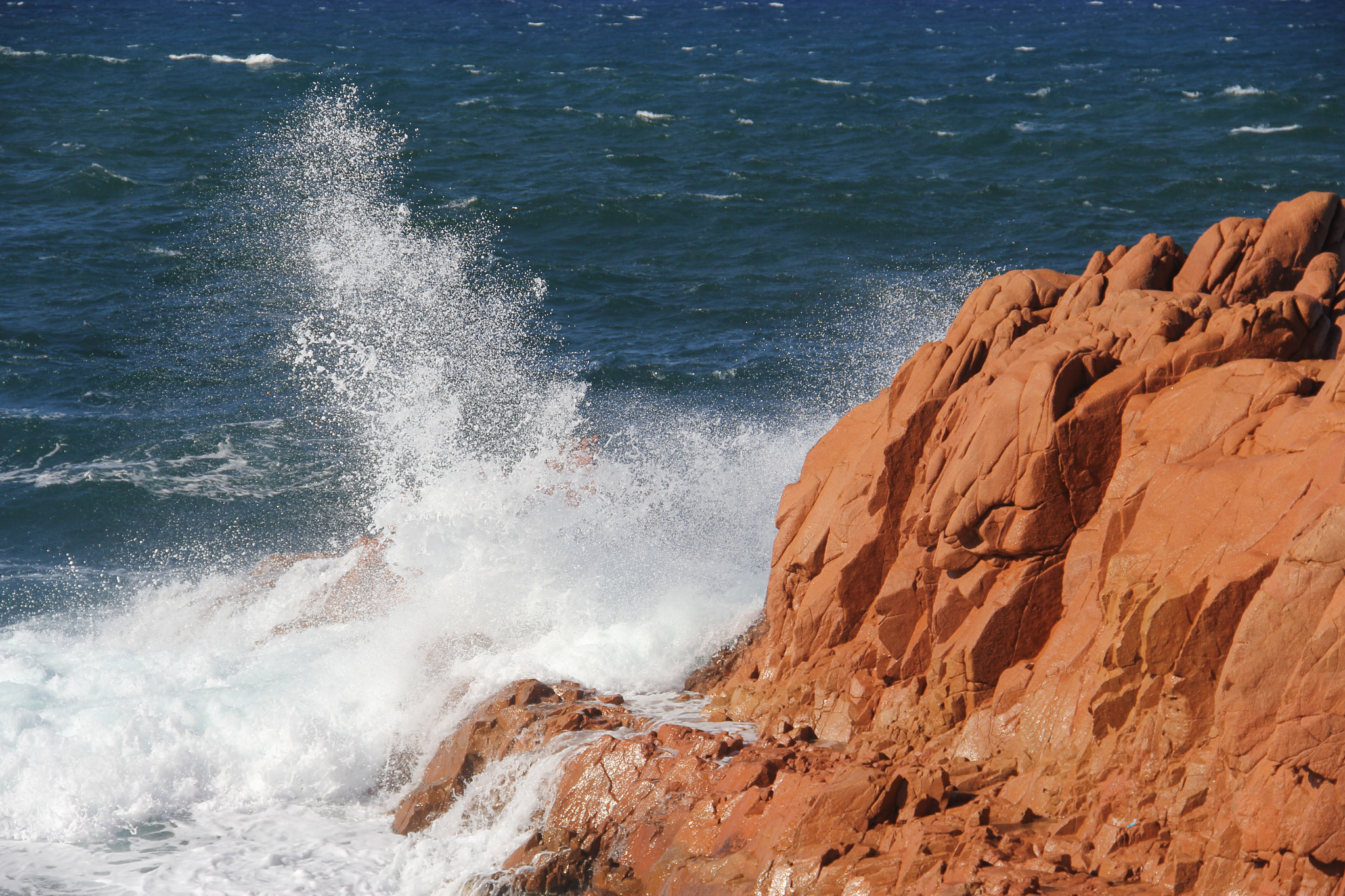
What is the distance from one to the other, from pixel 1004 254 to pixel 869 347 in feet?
30.2

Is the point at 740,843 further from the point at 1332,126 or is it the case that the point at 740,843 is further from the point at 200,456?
the point at 1332,126

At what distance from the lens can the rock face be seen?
30.3ft

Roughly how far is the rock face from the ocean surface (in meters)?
2.62

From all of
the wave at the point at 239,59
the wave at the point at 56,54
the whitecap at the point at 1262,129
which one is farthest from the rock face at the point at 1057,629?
the wave at the point at 56,54

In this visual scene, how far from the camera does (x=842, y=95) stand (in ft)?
194

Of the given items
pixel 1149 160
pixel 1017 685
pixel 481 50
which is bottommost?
pixel 1017 685

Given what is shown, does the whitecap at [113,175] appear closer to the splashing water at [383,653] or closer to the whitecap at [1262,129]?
the splashing water at [383,653]

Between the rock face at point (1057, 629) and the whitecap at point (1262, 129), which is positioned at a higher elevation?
the whitecap at point (1262, 129)

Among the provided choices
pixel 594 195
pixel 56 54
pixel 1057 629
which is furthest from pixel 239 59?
pixel 1057 629

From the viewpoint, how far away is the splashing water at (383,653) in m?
15.2

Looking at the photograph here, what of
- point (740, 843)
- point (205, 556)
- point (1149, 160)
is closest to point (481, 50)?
point (1149, 160)

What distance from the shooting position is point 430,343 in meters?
31.7

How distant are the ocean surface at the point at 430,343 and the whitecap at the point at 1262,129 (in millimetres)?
587

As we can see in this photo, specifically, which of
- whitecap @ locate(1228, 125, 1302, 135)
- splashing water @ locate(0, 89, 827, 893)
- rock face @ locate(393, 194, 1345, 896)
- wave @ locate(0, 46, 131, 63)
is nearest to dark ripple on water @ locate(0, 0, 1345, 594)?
whitecap @ locate(1228, 125, 1302, 135)
